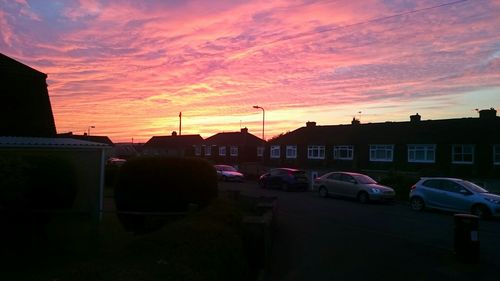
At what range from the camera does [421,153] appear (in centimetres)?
4338

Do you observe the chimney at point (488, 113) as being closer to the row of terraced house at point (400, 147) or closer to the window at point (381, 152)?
the row of terraced house at point (400, 147)

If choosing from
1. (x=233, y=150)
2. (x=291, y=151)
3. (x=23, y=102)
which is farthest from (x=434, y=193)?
(x=233, y=150)

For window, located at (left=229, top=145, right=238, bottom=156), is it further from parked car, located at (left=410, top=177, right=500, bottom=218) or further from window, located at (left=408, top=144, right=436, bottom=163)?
parked car, located at (left=410, top=177, right=500, bottom=218)

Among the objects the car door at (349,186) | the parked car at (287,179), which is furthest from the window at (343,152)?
the car door at (349,186)

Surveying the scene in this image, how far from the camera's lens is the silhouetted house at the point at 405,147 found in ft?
131

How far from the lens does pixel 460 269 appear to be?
9961 millimetres

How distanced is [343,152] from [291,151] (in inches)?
298

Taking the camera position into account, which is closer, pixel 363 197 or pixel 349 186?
pixel 363 197

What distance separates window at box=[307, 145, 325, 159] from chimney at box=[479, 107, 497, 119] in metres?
15.6

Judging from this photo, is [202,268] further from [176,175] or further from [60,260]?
[176,175]

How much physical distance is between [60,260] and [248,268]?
10.2 ft

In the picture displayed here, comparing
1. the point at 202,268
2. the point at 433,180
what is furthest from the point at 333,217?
the point at 202,268

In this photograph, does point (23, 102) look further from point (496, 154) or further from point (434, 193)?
point (496, 154)

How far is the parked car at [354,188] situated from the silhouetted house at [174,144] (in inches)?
2193
